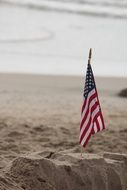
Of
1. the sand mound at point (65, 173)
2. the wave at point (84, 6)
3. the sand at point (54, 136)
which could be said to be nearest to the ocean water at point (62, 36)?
the wave at point (84, 6)

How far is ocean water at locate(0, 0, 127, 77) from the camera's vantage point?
53.3ft

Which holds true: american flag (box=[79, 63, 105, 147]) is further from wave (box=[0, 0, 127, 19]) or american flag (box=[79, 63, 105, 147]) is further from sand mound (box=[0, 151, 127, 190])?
wave (box=[0, 0, 127, 19])

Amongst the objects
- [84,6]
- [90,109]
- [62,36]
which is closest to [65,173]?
[90,109]

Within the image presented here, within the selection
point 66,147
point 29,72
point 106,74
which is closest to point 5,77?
point 29,72

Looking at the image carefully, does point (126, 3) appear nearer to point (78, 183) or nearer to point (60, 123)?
point (60, 123)

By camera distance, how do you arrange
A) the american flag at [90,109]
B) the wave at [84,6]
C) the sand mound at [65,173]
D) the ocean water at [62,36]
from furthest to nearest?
the wave at [84,6] → the ocean water at [62,36] → the american flag at [90,109] → the sand mound at [65,173]

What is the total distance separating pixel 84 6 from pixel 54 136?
1949cm

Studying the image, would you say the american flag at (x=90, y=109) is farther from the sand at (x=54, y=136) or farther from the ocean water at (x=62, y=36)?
the ocean water at (x=62, y=36)

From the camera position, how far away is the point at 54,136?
964 centimetres

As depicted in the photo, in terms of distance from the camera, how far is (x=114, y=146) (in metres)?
9.16

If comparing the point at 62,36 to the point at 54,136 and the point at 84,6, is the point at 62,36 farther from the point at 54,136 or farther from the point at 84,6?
the point at 54,136

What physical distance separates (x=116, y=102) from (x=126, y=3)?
59.1 feet

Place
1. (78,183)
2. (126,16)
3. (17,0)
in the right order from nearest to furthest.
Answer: (78,183)
(126,16)
(17,0)

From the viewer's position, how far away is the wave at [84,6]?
27.0m
